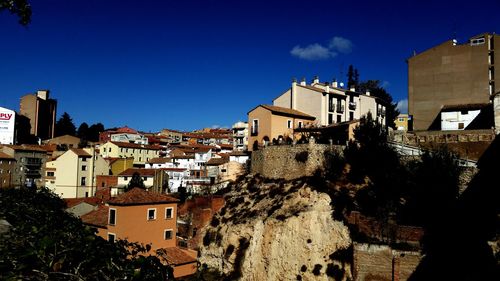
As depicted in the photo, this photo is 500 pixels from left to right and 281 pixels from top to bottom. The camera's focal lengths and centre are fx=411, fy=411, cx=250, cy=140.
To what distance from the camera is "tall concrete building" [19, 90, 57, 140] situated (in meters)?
92.5

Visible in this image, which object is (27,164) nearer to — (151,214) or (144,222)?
(151,214)

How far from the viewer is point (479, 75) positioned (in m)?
47.1

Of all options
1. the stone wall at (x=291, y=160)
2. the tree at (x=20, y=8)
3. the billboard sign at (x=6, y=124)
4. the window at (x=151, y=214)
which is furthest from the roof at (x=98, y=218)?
the billboard sign at (x=6, y=124)

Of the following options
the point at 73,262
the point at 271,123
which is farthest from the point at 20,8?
the point at 271,123

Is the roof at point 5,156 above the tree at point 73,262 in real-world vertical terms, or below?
above

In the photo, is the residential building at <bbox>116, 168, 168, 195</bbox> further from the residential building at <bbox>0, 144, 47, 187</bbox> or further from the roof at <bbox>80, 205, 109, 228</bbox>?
the roof at <bbox>80, 205, 109, 228</bbox>

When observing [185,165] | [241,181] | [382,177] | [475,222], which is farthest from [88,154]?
[475,222]

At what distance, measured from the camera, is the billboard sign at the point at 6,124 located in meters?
77.7

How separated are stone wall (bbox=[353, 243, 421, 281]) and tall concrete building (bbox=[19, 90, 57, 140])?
86.0m

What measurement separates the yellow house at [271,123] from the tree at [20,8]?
41310 mm

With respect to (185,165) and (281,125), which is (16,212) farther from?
(185,165)

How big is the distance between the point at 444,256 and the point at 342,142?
755 inches

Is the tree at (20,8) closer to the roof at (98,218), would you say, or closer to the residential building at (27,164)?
the roof at (98,218)

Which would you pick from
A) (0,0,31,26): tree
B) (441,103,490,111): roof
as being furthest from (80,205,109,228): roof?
(441,103,490,111): roof
